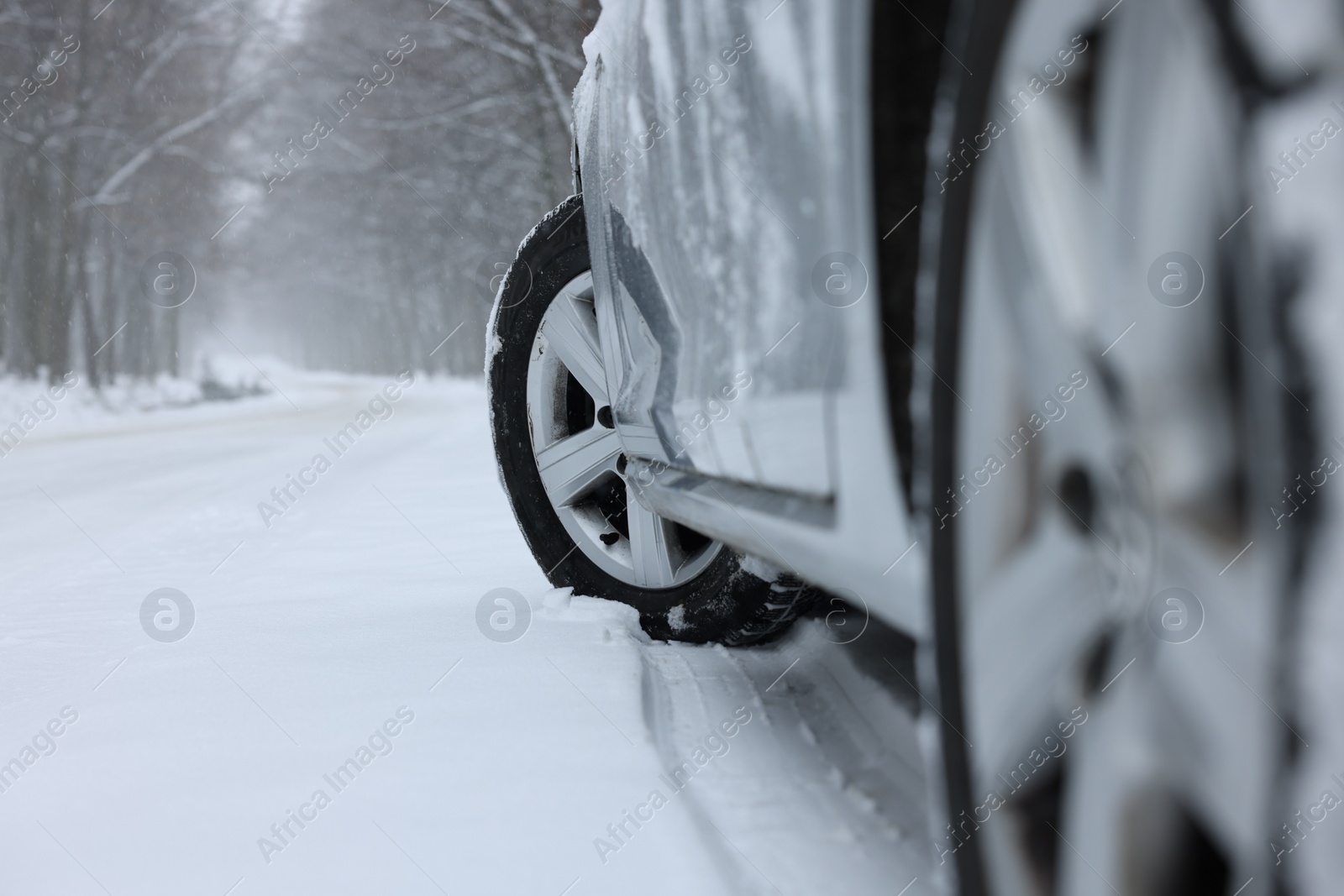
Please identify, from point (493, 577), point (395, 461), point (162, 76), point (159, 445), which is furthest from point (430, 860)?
point (162, 76)

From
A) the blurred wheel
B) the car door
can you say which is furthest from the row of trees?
the blurred wheel

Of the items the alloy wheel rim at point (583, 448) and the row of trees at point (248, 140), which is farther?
the row of trees at point (248, 140)

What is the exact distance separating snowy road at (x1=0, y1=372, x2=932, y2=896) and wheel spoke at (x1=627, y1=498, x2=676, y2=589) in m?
0.12

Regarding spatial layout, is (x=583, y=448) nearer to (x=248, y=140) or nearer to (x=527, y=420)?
(x=527, y=420)

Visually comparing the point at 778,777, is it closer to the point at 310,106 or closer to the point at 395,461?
the point at 395,461

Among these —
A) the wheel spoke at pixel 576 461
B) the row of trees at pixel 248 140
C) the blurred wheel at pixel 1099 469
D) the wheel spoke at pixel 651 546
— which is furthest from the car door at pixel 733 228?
the row of trees at pixel 248 140

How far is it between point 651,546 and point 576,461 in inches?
13.4

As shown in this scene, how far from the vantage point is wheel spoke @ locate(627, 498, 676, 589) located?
2.48 meters

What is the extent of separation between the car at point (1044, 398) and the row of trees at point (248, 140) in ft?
21.5

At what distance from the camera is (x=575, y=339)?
8.84ft

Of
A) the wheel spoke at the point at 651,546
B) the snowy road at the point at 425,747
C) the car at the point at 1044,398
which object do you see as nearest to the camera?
the car at the point at 1044,398

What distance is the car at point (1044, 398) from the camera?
1.90ft

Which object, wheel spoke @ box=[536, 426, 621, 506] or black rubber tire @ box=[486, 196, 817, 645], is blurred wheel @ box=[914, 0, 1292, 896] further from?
wheel spoke @ box=[536, 426, 621, 506]

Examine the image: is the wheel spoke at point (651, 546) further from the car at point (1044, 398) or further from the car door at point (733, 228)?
the car at point (1044, 398)
